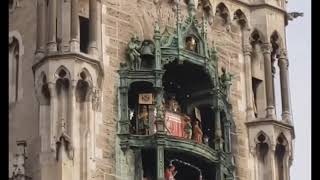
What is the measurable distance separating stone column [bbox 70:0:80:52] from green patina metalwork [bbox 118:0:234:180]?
1.05 meters

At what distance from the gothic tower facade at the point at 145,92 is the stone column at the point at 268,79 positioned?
2 cm

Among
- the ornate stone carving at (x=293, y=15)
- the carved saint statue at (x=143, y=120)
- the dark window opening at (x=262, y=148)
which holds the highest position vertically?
the ornate stone carving at (x=293, y=15)

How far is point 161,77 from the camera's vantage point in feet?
55.4

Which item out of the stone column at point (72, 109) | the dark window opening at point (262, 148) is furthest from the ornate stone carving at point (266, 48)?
the stone column at point (72, 109)

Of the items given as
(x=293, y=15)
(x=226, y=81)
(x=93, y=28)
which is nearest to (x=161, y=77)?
(x=93, y=28)

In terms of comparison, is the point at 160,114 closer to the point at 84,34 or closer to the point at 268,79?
the point at 84,34

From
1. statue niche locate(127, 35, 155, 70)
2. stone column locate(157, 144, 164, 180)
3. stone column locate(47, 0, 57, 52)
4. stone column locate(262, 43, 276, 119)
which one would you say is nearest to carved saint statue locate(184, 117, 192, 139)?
stone column locate(157, 144, 164, 180)

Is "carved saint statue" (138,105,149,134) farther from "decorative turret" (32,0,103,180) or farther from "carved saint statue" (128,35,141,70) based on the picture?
"decorative turret" (32,0,103,180)

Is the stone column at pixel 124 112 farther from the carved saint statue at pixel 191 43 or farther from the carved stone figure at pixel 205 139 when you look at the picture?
the carved stone figure at pixel 205 139

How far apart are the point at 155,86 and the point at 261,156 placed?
2.84 metres

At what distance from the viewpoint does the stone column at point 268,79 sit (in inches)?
732

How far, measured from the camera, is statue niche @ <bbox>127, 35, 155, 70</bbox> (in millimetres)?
17078

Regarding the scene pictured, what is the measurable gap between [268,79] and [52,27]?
14.6ft
